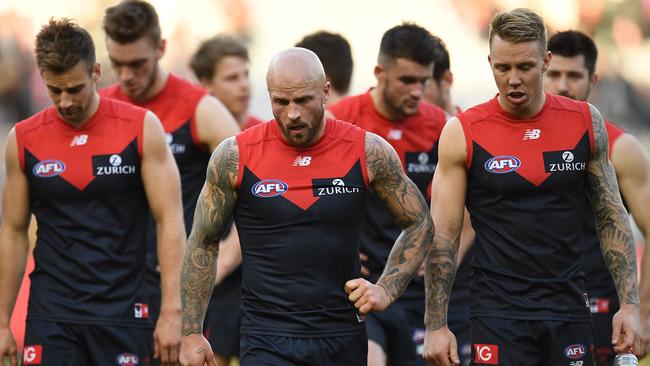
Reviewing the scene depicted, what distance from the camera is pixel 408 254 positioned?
7.36 m

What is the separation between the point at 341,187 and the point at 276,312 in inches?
29.3

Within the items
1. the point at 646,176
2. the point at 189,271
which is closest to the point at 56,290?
the point at 189,271

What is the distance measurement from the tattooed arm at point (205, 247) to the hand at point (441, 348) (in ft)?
4.01

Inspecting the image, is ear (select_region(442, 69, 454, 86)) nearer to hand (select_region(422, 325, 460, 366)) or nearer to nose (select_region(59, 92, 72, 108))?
nose (select_region(59, 92, 72, 108))

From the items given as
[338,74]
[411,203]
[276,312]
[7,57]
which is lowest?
[276,312]

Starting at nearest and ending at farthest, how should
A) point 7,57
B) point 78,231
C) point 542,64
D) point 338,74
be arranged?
point 542,64
point 78,231
point 338,74
point 7,57

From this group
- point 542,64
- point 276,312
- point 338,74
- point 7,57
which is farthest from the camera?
point 7,57

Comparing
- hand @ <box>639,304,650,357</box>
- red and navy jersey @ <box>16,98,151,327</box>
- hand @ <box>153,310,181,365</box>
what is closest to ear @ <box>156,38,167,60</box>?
red and navy jersey @ <box>16,98,151,327</box>

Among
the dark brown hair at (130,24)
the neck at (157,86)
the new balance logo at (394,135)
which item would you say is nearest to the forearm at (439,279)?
the new balance logo at (394,135)

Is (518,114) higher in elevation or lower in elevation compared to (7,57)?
lower

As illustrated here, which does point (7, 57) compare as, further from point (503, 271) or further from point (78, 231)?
point (503, 271)

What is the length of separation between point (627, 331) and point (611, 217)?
66cm

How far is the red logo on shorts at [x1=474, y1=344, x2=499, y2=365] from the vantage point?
7.68 meters

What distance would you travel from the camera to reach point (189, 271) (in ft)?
24.3
